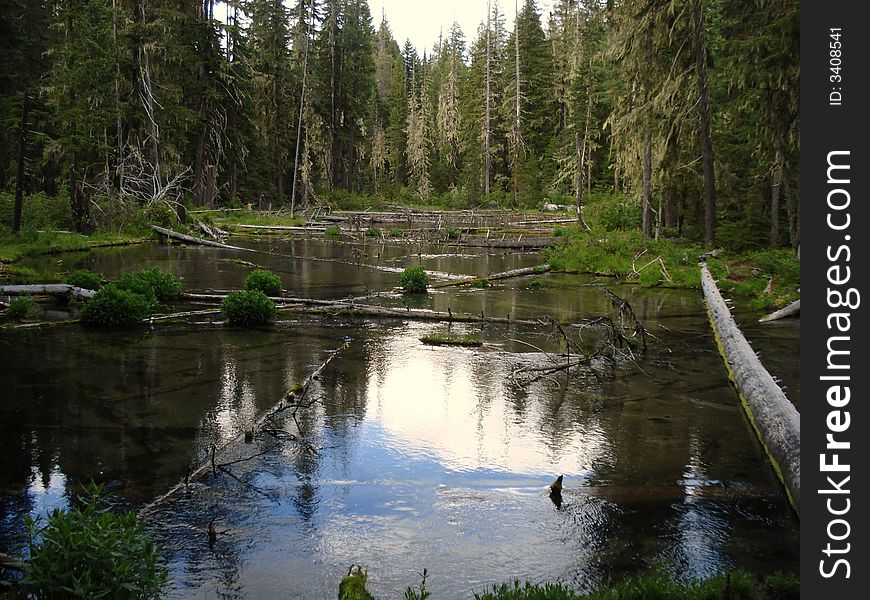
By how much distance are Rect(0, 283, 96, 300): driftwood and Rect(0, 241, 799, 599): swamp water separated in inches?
86.5

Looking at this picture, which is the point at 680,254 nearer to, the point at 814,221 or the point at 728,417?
the point at 728,417

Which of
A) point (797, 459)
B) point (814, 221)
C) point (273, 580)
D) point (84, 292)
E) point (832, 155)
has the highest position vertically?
point (832, 155)

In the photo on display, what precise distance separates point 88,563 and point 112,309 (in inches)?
492

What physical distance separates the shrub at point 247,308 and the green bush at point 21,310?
469cm

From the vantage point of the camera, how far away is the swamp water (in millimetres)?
6000

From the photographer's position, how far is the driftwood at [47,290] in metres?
16.7

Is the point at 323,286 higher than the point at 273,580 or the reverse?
higher

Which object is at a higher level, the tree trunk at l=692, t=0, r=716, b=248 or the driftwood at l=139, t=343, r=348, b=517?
the tree trunk at l=692, t=0, r=716, b=248

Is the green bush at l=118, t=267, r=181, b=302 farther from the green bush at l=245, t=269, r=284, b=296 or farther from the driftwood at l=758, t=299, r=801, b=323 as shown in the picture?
the driftwood at l=758, t=299, r=801, b=323

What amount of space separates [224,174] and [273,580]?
57758mm

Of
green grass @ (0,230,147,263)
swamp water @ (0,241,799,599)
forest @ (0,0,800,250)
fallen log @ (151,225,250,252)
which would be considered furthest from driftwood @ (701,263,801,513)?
fallen log @ (151,225,250,252)

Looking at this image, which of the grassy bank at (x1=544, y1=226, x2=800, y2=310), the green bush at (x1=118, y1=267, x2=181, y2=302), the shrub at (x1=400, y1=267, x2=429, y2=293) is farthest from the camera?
the shrub at (x1=400, y1=267, x2=429, y2=293)

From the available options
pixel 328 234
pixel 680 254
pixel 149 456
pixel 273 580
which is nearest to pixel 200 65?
pixel 328 234

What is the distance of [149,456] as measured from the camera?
8055 mm
